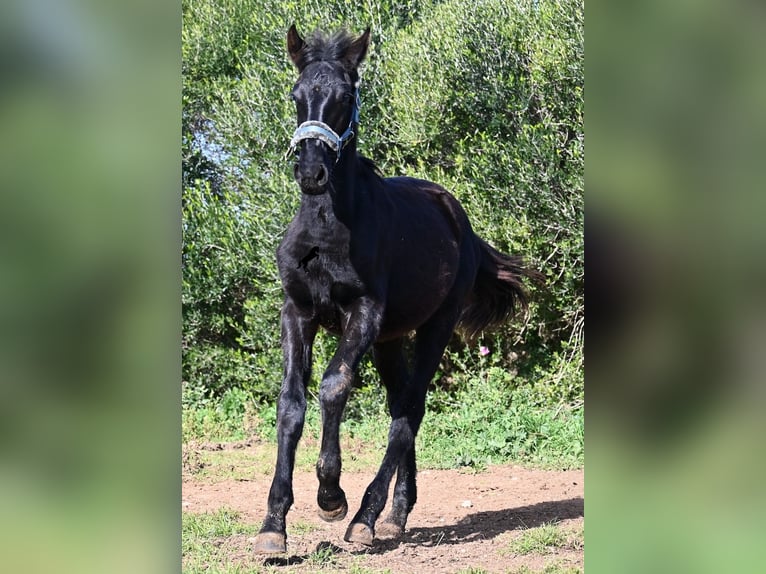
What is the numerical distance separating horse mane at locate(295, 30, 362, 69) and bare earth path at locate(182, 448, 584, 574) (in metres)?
2.69

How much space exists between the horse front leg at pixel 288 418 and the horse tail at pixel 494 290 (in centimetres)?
214

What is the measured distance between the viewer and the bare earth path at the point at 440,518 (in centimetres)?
438

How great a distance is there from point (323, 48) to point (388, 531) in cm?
293

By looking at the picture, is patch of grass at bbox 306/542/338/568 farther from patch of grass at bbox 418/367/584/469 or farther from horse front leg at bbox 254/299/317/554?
patch of grass at bbox 418/367/584/469

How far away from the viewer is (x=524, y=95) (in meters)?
9.03

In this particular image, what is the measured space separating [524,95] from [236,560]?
6351 millimetres

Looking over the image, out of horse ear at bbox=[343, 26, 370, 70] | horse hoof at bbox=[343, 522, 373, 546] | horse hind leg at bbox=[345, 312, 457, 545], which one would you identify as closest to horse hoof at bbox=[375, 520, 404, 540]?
horse hind leg at bbox=[345, 312, 457, 545]

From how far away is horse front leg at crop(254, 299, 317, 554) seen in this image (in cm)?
423

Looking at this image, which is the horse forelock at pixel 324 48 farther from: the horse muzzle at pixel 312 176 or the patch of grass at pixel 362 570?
the patch of grass at pixel 362 570
